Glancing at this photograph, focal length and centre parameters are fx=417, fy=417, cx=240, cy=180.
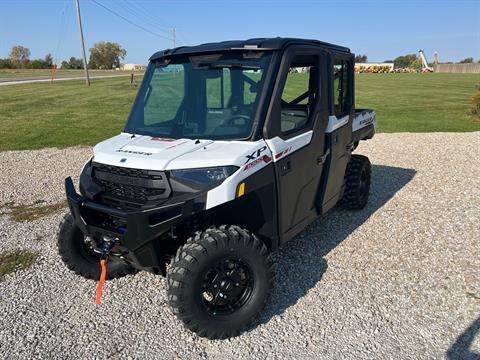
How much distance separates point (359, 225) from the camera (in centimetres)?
556

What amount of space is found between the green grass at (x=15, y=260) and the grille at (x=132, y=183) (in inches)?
70.1

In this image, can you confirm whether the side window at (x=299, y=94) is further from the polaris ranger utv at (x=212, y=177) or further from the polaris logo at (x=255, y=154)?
the polaris logo at (x=255, y=154)

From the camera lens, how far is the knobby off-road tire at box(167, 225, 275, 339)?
3027 mm

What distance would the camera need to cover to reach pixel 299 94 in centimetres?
439

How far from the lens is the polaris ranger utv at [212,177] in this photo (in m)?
3.08

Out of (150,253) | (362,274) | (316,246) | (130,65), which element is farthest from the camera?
(130,65)

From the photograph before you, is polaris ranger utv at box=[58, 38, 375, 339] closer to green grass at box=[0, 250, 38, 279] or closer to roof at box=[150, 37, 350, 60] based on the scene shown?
roof at box=[150, 37, 350, 60]

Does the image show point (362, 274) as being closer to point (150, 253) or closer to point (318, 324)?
point (318, 324)

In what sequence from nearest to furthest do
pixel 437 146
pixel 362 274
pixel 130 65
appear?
pixel 362 274 < pixel 437 146 < pixel 130 65

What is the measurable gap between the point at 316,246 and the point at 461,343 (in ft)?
6.21

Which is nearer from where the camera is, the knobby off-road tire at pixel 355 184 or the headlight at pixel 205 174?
the headlight at pixel 205 174

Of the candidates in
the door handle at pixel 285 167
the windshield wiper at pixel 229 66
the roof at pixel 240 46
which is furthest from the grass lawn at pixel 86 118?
the door handle at pixel 285 167

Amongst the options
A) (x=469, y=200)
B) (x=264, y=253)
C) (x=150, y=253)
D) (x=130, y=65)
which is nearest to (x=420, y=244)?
(x=469, y=200)

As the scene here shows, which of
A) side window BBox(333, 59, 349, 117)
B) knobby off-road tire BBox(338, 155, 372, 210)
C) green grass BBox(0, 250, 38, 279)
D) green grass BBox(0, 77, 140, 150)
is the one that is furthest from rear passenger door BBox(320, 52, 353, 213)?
green grass BBox(0, 77, 140, 150)
